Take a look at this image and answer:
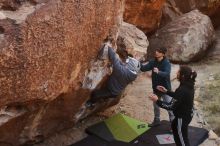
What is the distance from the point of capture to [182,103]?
7.09 metres

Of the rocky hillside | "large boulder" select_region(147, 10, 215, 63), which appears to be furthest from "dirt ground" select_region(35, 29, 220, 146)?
"large boulder" select_region(147, 10, 215, 63)

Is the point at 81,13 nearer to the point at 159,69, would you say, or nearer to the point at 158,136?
the point at 159,69

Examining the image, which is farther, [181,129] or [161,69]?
[161,69]

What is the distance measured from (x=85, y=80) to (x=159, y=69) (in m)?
1.33

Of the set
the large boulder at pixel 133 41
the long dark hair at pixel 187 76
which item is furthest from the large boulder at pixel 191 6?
the long dark hair at pixel 187 76

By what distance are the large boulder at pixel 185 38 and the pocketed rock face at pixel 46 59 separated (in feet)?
15.3

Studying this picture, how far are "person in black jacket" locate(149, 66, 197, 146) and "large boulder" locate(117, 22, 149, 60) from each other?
1.59 metres

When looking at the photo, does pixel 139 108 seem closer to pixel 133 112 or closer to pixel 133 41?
pixel 133 112

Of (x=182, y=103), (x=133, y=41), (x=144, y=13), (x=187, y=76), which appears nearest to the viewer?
(x=187, y=76)

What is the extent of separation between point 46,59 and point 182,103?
7.22ft

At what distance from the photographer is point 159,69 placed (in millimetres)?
8086

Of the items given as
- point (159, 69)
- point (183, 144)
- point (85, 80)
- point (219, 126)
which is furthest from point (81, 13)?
point (219, 126)

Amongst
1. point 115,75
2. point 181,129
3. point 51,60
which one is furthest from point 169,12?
point 51,60

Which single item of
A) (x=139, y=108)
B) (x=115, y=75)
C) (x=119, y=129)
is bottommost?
(x=139, y=108)
